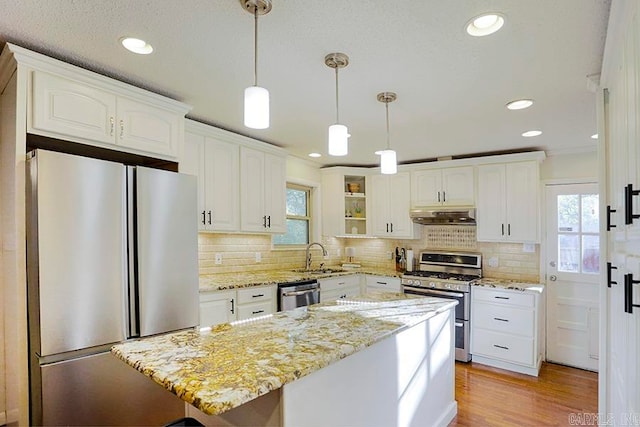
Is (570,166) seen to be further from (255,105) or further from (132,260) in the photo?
(132,260)

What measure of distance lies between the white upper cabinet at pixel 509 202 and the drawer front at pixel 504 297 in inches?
24.7

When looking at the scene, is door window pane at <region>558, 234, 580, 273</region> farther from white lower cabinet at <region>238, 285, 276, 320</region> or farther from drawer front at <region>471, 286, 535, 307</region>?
white lower cabinet at <region>238, 285, 276, 320</region>

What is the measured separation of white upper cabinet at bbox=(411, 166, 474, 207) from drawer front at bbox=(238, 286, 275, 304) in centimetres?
233

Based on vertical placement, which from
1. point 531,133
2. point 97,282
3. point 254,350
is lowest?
point 254,350

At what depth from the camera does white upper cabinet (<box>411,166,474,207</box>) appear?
4387 mm

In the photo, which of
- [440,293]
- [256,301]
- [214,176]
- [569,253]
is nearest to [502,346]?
[440,293]

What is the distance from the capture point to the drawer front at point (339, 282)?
4.15 metres

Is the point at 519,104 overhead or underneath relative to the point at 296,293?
overhead

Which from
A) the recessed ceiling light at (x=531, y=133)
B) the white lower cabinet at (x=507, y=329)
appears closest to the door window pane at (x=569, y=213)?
the white lower cabinet at (x=507, y=329)

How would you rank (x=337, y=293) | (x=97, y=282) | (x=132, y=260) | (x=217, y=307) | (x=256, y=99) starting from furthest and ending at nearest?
(x=337, y=293), (x=217, y=307), (x=132, y=260), (x=97, y=282), (x=256, y=99)

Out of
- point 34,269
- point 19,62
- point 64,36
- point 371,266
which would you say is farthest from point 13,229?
point 371,266

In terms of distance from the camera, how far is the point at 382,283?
15.3 ft

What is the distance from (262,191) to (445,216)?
2270 mm

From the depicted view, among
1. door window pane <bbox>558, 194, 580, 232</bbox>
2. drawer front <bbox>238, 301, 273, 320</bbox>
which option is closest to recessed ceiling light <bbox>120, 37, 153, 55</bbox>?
drawer front <bbox>238, 301, 273, 320</bbox>
